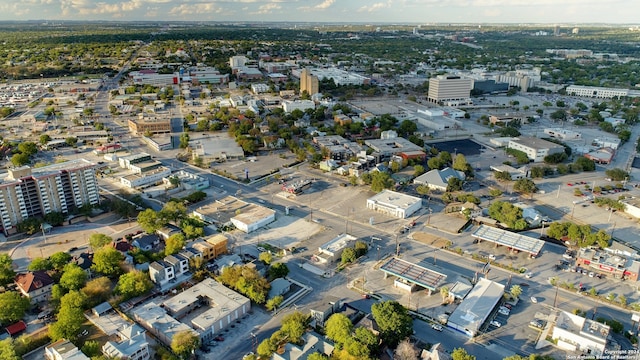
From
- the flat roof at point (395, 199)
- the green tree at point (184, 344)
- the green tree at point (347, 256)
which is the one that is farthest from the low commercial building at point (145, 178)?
the green tree at point (184, 344)

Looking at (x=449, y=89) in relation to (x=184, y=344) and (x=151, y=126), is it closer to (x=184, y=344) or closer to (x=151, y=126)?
(x=151, y=126)

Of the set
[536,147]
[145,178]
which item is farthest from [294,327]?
[536,147]

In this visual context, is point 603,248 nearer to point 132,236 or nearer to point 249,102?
point 132,236

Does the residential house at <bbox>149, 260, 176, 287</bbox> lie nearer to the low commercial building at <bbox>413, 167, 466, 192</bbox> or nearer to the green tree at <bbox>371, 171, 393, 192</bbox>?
the green tree at <bbox>371, 171, 393, 192</bbox>

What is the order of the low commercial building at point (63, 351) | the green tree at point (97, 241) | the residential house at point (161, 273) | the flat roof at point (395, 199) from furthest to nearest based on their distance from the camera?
the flat roof at point (395, 199) → the green tree at point (97, 241) → the residential house at point (161, 273) → the low commercial building at point (63, 351)

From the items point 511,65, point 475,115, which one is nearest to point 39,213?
point 475,115

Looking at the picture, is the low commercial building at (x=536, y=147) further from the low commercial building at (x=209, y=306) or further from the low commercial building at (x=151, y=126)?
the low commercial building at (x=151, y=126)
